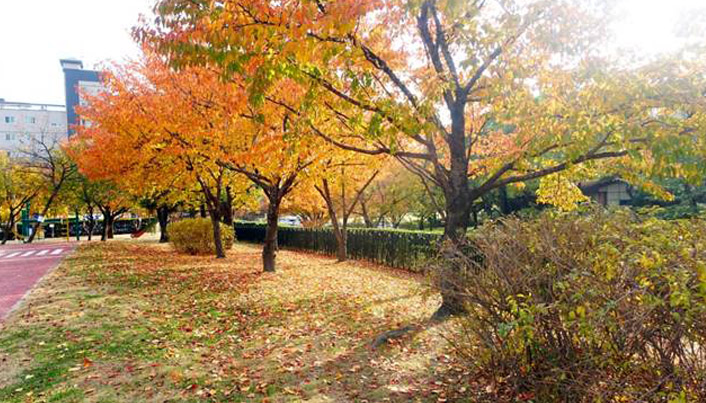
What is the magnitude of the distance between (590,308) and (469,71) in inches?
212

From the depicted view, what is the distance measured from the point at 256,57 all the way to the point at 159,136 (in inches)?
264

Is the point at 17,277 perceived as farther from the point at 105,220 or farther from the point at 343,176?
the point at 105,220

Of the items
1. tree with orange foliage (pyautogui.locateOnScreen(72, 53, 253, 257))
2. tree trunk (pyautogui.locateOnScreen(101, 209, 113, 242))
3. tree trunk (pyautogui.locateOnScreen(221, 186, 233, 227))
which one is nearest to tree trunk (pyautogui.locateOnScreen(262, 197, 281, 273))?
tree with orange foliage (pyautogui.locateOnScreen(72, 53, 253, 257))

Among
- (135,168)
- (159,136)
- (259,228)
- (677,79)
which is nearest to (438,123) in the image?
(677,79)

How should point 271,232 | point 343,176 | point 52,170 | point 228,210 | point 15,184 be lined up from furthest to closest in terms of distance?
point 15,184, point 52,170, point 228,210, point 343,176, point 271,232

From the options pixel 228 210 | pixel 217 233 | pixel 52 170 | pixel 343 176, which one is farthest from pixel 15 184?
pixel 343 176

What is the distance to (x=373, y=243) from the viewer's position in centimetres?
1753

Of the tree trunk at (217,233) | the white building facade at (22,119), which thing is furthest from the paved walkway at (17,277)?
the white building facade at (22,119)

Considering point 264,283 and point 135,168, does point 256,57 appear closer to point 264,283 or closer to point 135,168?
point 264,283

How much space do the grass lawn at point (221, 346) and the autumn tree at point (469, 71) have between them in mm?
1089

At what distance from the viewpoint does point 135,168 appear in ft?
44.4

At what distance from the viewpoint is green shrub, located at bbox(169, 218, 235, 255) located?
62.8 ft

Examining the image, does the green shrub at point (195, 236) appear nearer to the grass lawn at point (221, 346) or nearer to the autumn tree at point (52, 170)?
the grass lawn at point (221, 346)

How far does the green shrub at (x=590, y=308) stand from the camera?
99.6 inches
